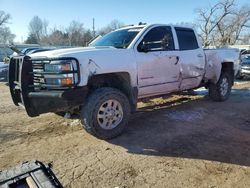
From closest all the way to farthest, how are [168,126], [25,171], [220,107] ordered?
[25,171], [168,126], [220,107]

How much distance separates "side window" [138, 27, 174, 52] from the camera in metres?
5.58

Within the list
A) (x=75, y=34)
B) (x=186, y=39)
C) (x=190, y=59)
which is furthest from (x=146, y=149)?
(x=75, y=34)

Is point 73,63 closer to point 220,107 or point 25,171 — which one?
point 25,171

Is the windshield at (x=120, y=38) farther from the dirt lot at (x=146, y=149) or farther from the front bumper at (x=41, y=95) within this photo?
the dirt lot at (x=146, y=149)

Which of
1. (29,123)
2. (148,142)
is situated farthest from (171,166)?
(29,123)

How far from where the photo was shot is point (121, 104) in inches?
203

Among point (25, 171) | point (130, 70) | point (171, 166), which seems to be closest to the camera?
point (25, 171)

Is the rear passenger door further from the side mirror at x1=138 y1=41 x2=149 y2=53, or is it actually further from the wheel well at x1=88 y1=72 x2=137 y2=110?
the wheel well at x1=88 y1=72 x2=137 y2=110

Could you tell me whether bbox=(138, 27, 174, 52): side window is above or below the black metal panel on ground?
above

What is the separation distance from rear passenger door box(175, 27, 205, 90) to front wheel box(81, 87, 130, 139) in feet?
6.61

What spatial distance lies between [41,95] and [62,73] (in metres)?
0.48

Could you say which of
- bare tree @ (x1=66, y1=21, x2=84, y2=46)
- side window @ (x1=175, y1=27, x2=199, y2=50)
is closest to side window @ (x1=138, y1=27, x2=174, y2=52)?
side window @ (x1=175, y1=27, x2=199, y2=50)

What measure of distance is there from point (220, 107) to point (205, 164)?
3898 millimetres

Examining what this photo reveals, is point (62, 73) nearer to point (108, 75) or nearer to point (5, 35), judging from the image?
point (108, 75)
